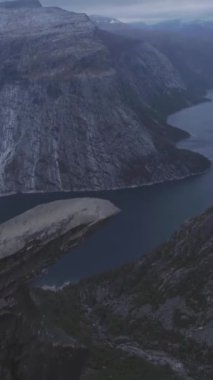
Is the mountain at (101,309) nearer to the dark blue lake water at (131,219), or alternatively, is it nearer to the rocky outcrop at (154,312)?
the rocky outcrop at (154,312)

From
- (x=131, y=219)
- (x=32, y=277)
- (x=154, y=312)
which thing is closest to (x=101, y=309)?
(x=154, y=312)

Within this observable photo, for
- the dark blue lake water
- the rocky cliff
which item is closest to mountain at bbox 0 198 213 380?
the dark blue lake water

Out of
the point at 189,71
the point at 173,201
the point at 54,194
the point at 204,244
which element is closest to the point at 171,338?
the point at 204,244

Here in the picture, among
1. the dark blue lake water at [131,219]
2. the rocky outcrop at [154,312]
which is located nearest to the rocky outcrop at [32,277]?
the rocky outcrop at [154,312]

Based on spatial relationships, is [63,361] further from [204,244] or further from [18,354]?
[204,244]

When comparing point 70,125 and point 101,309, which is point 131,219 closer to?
point 70,125

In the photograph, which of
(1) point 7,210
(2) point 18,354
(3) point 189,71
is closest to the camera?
(2) point 18,354
